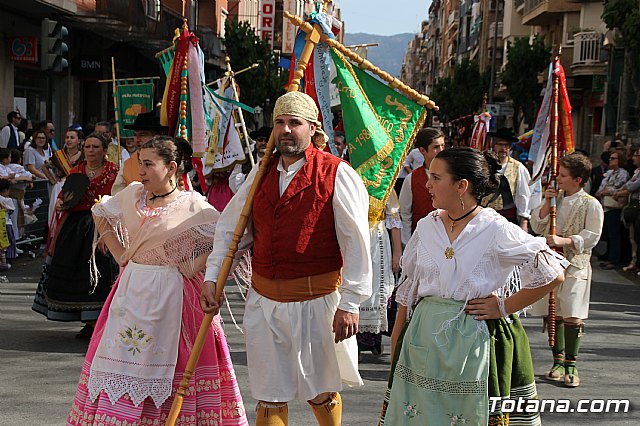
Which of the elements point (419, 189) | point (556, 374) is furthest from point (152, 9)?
point (556, 374)

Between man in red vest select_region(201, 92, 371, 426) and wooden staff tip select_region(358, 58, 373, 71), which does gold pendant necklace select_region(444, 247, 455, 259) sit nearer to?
man in red vest select_region(201, 92, 371, 426)

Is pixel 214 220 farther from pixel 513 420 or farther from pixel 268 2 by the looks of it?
pixel 268 2

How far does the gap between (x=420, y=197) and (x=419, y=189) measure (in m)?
0.07

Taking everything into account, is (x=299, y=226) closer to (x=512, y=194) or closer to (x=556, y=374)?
(x=556, y=374)

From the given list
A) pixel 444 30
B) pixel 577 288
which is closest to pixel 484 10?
pixel 444 30

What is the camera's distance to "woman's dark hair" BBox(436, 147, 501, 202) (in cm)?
423

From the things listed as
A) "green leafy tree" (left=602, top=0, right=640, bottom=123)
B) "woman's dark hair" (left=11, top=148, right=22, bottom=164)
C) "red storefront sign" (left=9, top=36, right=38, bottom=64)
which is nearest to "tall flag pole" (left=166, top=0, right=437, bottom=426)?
"woman's dark hair" (left=11, top=148, right=22, bottom=164)

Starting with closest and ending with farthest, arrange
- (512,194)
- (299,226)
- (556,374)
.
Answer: (299,226), (556,374), (512,194)

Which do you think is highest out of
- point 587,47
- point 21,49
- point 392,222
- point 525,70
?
point 587,47

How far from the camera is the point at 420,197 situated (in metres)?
8.14

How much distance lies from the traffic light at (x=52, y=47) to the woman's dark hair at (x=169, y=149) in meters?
10.1

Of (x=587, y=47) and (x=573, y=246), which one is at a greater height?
(x=587, y=47)

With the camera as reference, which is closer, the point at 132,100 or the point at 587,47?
the point at 132,100

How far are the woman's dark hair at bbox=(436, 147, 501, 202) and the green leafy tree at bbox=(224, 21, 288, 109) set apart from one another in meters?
37.0
